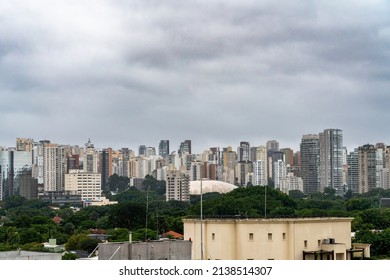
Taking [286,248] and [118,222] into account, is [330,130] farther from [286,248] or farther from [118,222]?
[286,248]

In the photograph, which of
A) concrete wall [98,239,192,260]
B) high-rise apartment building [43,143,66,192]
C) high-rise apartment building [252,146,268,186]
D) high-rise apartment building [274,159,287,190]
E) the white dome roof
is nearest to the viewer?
concrete wall [98,239,192,260]

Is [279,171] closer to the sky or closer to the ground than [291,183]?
closer to the sky

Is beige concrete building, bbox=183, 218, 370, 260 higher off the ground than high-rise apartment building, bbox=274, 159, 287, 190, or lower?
lower

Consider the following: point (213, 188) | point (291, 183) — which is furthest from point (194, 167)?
point (213, 188)

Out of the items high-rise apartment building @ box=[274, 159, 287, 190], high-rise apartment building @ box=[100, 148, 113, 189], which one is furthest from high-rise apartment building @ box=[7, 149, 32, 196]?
high-rise apartment building @ box=[274, 159, 287, 190]

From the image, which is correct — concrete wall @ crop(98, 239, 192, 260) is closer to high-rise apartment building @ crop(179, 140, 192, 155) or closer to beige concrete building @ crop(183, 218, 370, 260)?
beige concrete building @ crop(183, 218, 370, 260)

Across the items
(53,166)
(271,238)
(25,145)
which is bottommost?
(271,238)

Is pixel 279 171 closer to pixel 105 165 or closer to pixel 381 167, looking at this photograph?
pixel 381 167

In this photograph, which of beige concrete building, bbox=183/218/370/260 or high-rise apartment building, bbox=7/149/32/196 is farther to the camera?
high-rise apartment building, bbox=7/149/32/196
